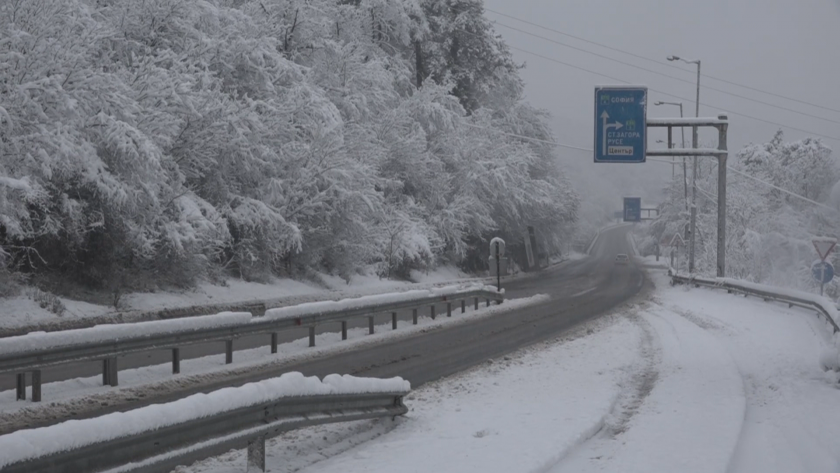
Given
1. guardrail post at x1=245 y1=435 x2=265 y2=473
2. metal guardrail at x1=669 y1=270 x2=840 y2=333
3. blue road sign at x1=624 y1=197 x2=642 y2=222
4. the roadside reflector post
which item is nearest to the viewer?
guardrail post at x1=245 y1=435 x2=265 y2=473

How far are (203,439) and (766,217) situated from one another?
5166 cm

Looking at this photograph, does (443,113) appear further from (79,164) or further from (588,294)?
(79,164)

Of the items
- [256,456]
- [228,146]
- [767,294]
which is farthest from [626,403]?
[228,146]

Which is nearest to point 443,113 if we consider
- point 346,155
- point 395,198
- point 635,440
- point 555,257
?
point 395,198

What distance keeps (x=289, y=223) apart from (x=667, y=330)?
14.0 metres

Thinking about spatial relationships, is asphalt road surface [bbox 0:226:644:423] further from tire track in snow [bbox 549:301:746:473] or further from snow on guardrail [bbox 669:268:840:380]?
snow on guardrail [bbox 669:268:840:380]

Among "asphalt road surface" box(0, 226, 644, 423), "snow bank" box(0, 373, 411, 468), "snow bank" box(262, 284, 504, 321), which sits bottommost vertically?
"asphalt road surface" box(0, 226, 644, 423)

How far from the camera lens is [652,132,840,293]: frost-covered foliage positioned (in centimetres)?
2712

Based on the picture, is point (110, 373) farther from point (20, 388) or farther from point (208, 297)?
point (208, 297)

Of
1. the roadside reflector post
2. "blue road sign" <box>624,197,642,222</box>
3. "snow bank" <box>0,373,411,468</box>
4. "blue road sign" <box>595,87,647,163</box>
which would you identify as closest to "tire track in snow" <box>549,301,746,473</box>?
"snow bank" <box>0,373,411,468</box>

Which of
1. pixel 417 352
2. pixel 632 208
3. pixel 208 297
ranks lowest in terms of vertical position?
pixel 417 352

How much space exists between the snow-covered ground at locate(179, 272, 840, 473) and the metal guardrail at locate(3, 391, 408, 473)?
1.18ft

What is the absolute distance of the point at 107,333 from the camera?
37.8ft

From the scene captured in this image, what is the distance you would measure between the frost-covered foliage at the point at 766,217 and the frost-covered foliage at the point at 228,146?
50.4ft
